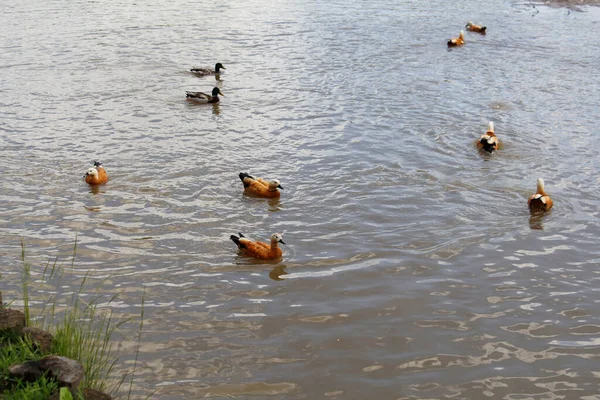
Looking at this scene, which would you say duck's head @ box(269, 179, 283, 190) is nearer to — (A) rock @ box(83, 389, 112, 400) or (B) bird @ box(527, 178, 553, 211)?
(B) bird @ box(527, 178, 553, 211)

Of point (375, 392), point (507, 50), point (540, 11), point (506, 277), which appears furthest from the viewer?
point (540, 11)

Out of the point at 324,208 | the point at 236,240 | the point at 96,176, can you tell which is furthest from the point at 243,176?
the point at 236,240

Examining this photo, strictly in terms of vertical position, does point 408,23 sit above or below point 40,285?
above

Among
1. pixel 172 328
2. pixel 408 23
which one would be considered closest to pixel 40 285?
pixel 172 328

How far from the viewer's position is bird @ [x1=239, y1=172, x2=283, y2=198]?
1053 cm

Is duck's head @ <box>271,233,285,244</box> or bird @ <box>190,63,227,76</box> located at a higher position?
bird @ <box>190,63,227,76</box>

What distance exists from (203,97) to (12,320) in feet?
33.5

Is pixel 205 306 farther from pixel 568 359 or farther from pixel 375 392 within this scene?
pixel 568 359

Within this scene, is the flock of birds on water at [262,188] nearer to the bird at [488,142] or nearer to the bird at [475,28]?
the bird at [488,142]

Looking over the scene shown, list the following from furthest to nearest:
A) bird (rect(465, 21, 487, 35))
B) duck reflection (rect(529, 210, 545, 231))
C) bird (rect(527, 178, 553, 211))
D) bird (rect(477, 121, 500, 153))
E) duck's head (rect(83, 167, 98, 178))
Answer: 1. bird (rect(465, 21, 487, 35))
2. bird (rect(477, 121, 500, 153))
3. duck's head (rect(83, 167, 98, 178))
4. bird (rect(527, 178, 553, 211))
5. duck reflection (rect(529, 210, 545, 231))

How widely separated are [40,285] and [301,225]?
3.52m

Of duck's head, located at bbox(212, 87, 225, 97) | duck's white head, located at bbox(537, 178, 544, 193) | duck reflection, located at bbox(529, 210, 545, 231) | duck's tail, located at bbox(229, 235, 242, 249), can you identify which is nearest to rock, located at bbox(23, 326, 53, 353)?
duck's tail, located at bbox(229, 235, 242, 249)

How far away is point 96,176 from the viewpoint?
35.1 ft

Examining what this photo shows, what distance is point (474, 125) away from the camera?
1422 centimetres
